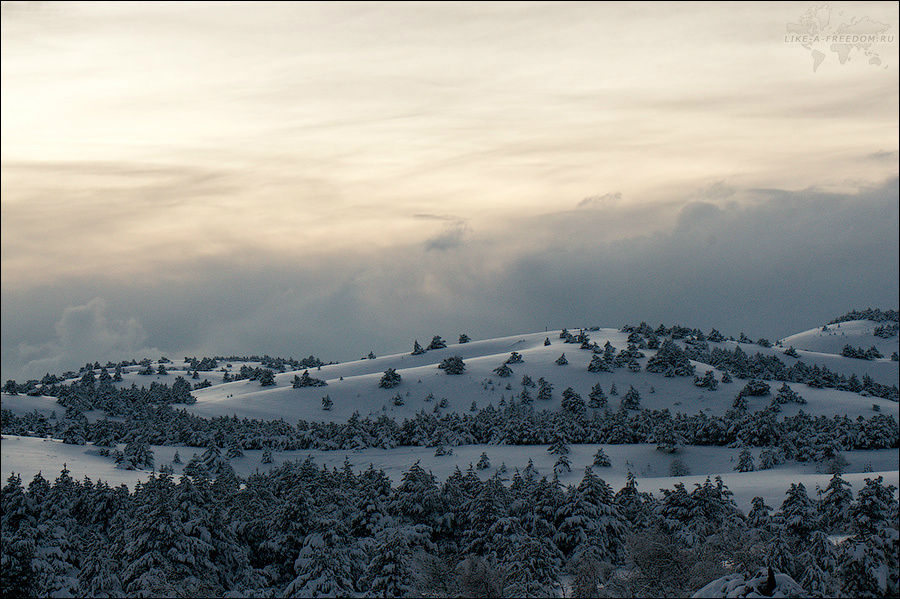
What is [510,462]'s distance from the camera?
98062mm

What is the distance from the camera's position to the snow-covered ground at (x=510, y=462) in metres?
82.8

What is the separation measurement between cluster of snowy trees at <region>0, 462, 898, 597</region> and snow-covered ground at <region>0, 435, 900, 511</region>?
21968 mm

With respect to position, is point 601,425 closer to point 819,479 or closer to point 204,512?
point 819,479

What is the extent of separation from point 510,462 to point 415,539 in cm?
4410

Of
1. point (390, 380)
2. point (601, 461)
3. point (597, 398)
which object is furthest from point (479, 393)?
point (601, 461)

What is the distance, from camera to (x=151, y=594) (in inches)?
1590

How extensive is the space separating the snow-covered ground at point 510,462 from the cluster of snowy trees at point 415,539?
72.1ft

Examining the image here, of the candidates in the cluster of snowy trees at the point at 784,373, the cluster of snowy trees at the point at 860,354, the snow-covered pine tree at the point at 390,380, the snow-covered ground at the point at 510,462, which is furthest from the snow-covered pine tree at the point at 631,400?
the cluster of snowy trees at the point at 860,354

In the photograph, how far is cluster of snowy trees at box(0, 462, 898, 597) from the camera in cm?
4081

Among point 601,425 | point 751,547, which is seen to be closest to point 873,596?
point 751,547

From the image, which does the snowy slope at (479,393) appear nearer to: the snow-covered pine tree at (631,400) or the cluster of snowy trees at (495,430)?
the snow-covered pine tree at (631,400)

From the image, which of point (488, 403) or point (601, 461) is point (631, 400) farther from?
point (601, 461)

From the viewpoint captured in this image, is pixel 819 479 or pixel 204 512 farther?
pixel 819 479

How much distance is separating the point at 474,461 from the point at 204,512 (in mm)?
54490
